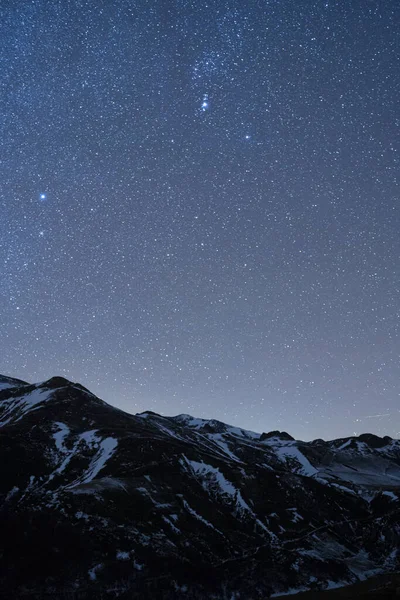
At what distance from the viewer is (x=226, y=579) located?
94688 mm

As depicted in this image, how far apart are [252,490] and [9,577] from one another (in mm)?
71645

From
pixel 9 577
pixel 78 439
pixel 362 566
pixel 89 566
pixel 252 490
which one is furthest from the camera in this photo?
pixel 78 439

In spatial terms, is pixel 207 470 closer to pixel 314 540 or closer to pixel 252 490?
pixel 252 490

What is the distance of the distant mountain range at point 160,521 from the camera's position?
8725 cm

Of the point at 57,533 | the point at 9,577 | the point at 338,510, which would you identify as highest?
the point at 338,510

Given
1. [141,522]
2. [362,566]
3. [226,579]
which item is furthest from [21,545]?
[362,566]

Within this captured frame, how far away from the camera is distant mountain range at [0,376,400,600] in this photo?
87250 millimetres

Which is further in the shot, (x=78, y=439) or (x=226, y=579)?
(x=78, y=439)

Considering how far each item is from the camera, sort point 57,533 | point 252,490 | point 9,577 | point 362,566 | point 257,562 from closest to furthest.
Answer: point 9,577, point 57,533, point 257,562, point 362,566, point 252,490

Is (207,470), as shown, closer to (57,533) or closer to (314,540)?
(314,540)

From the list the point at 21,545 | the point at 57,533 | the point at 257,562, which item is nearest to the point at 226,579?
the point at 257,562

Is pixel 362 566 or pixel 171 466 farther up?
pixel 171 466

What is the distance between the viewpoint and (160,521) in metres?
106

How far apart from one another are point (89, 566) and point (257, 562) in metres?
38.0
